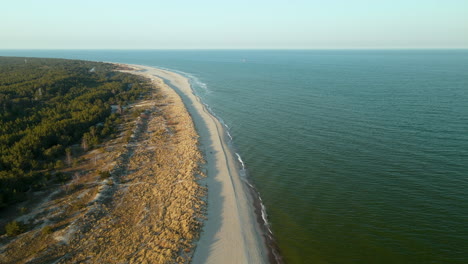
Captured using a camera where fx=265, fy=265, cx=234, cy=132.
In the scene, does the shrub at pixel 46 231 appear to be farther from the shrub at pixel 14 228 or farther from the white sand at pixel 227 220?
the white sand at pixel 227 220

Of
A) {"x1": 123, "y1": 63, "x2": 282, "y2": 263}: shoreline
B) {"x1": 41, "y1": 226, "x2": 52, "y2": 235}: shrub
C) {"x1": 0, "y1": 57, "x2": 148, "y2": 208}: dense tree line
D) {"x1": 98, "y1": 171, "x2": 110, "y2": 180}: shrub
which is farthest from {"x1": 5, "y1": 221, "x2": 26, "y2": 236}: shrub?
{"x1": 123, "y1": 63, "x2": 282, "y2": 263}: shoreline

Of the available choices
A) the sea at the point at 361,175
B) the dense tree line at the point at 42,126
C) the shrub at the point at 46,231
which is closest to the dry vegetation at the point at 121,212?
the shrub at the point at 46,231

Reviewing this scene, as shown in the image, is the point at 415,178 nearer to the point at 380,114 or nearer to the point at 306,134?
the point at 306,134

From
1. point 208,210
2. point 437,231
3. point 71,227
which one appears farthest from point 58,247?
point 437,231

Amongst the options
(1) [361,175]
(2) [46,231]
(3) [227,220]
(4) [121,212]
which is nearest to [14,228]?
(2) [46,231]

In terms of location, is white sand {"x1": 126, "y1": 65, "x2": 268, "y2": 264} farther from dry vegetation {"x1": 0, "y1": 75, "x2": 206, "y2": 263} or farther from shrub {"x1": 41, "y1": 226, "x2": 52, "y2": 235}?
shrub {"x1": 41, "y1": 226, "x2": 52, "y2": 235}

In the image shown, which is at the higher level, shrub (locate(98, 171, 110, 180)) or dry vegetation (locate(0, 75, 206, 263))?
shrub (locate(98, 171, 110, 180))

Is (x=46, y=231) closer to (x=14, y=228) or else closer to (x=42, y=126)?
(x=14, y=228)
